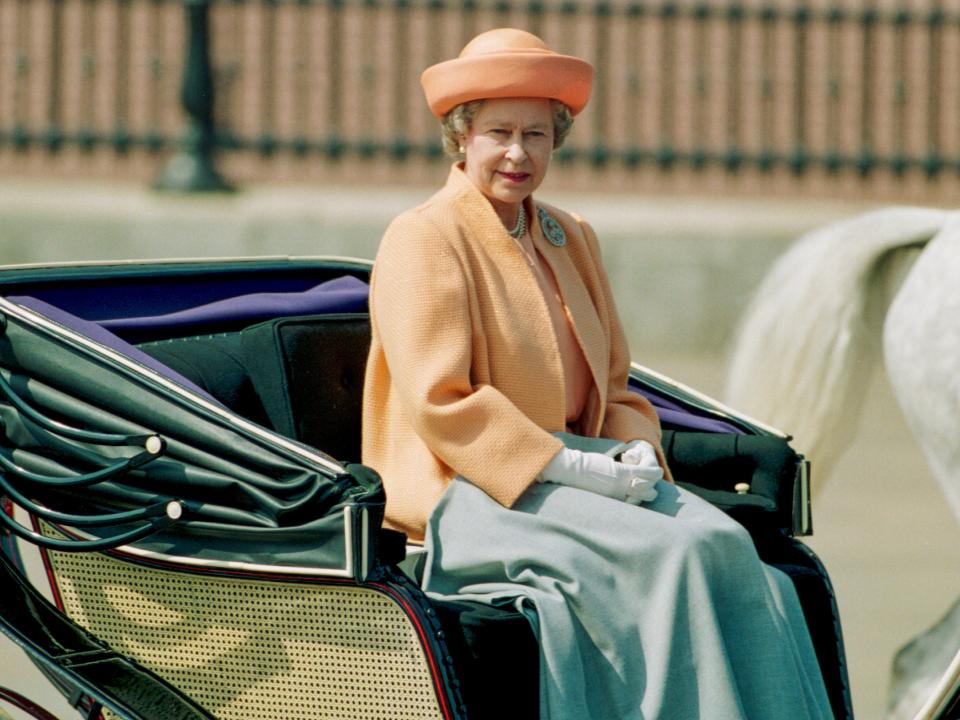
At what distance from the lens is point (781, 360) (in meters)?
4.49

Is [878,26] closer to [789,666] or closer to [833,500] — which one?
[833,500]

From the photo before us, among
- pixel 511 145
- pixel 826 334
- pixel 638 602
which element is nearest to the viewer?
pixel 638 602

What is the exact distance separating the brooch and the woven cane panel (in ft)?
2.73

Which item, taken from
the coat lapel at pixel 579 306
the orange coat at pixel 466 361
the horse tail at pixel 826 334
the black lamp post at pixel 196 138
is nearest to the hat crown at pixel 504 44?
the orange coat at pixel 466 361

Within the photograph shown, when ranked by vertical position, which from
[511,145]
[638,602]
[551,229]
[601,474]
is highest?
[511,145]

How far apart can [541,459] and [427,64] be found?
709 cm

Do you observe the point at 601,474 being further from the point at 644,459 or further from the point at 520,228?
the point at 520,228

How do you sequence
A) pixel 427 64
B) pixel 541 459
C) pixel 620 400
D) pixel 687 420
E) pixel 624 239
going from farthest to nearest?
pixel 427 64, pixel 624 239, pixel 687 420, pixel 620 400, pixel 541 459

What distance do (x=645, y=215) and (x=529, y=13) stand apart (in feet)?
4.32

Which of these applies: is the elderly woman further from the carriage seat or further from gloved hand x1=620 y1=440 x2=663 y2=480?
the carriage seat

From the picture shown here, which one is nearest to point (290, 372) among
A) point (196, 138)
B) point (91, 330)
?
point (91, 330)

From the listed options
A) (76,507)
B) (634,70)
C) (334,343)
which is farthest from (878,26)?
(76,507)

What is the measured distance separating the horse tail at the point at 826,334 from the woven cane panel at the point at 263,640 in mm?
2145

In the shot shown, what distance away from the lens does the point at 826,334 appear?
4.46 meters
